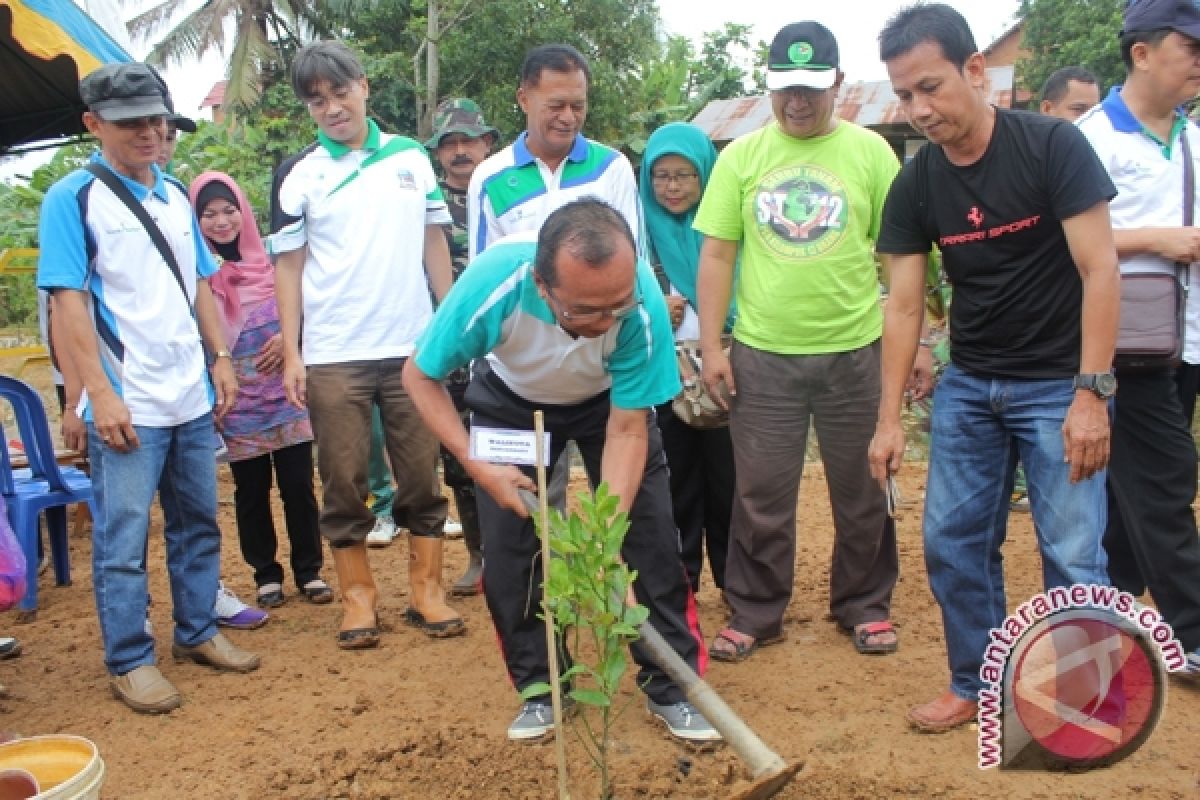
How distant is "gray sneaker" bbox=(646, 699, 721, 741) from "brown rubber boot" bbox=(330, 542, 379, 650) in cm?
134

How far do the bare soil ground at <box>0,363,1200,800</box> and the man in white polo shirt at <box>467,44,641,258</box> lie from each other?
1.65 metres

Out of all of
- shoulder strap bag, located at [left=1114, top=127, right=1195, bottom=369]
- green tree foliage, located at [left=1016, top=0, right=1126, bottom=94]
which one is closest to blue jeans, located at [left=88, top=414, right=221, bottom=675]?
shoulder strap bag, located at [left=1114, top=127, right=1195, bottom=369]

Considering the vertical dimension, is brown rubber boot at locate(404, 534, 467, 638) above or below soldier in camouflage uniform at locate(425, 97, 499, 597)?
below

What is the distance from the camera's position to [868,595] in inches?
156

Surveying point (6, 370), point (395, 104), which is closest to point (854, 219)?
point (6, 370)

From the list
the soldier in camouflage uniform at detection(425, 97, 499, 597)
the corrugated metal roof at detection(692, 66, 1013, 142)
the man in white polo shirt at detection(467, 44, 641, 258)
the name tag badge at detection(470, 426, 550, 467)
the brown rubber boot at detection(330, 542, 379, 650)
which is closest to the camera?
the name tag badge at detection(470, 426, 550, 467)

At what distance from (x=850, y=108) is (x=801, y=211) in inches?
485

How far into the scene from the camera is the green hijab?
405 centimetres

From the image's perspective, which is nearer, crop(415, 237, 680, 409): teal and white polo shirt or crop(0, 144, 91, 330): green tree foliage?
crop(415, 237, 680, 409): teal and white polo shirt

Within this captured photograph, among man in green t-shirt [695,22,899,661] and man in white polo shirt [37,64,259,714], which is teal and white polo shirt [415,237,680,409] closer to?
man in green t-shirt [695,22,899,661]

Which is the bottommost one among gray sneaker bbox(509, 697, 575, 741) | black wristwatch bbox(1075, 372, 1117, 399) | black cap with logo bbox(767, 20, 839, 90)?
gray sneaker bbox(509, 697, 575, 741)

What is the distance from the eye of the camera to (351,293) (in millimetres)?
3961

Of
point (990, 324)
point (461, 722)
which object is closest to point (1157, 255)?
point (990, 324)

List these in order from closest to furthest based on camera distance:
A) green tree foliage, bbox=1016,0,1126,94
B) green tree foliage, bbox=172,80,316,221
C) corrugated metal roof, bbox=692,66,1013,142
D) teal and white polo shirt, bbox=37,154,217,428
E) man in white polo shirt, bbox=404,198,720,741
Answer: man in white polo shirt, bbox=404,198,720,741
teal and white polo shirt, bbox=37,154,217,428
green tree foliage, bbox=172,80,316,221
corrugated metal roof, bbox=692,66,1013,142
green tree foliage, bbox=1016,0,1126,94
